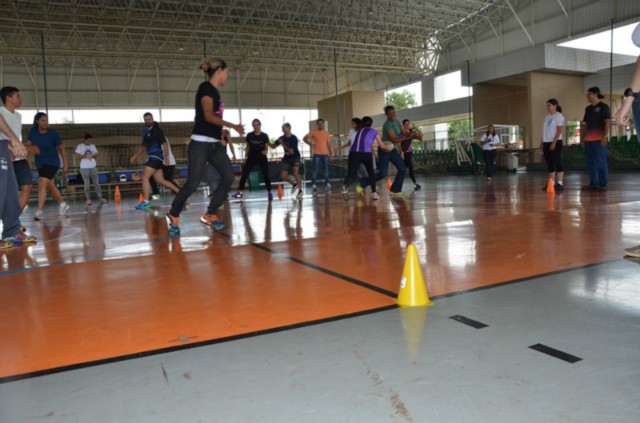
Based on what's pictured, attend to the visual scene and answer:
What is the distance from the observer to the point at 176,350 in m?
1.91

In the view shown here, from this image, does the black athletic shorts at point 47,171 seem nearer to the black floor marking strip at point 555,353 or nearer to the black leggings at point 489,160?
the black floor marking strip at point 555,353

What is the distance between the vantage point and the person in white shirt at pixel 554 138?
9.19m

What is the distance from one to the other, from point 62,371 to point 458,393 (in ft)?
4.50

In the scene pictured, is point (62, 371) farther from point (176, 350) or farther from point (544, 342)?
point (544, 342)

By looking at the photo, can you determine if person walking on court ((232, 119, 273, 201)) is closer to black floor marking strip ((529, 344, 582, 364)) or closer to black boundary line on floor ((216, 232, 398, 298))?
black boundary line on floor ((216, 232, 398, 298))

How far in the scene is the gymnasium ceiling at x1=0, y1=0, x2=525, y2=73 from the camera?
88.1 feet

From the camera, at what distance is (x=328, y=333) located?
6.66 ft

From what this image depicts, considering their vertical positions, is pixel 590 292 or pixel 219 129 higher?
pixel 219 129

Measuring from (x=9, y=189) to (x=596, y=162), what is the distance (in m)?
9.13

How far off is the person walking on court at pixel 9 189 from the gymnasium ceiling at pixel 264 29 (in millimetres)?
22226

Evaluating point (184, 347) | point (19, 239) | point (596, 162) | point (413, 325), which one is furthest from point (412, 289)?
point (596, 162)

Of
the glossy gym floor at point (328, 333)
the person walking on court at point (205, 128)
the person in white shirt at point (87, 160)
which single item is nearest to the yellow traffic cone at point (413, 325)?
the glossy gym floor at point (328, 333)

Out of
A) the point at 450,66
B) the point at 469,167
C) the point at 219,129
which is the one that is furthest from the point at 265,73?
the point at 219,129

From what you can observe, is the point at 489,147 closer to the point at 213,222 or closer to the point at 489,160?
the point at 489,160
